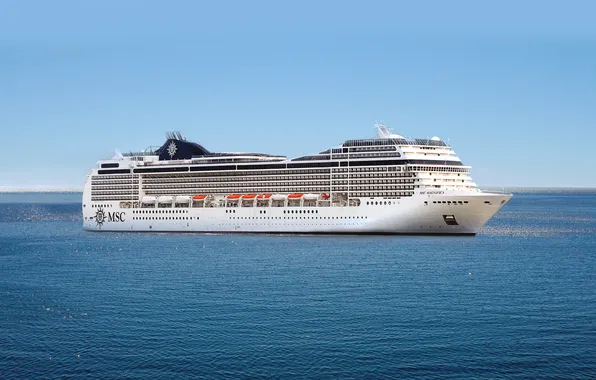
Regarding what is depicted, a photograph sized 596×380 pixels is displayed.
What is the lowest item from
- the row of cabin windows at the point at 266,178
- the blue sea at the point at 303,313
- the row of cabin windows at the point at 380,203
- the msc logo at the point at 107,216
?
the blue sea at the point at 303,313

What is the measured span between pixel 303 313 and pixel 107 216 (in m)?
68.0

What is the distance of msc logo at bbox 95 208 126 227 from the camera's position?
→ 104250 mm

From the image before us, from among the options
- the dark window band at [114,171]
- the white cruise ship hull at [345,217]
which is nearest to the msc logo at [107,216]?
the white cruise ship hull at [345,217]

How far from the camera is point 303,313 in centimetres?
4334

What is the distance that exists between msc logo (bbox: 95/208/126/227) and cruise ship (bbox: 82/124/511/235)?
0.50ft

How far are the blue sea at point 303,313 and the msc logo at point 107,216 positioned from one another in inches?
1154

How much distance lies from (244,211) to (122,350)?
5852 centimetres

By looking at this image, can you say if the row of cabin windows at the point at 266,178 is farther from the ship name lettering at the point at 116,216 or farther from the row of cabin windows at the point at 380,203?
the ship name lettering at the point at 116,216

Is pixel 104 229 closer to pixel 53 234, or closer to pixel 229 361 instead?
pixel 53 234

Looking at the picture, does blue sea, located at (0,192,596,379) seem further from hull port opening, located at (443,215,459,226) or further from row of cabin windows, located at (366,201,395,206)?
row of cabin windows, located at (366,201,395,206)

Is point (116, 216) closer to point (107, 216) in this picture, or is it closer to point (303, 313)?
point (107, 216)

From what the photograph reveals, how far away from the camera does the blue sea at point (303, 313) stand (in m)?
33.5

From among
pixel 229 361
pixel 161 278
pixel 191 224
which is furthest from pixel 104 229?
pixel 229 361

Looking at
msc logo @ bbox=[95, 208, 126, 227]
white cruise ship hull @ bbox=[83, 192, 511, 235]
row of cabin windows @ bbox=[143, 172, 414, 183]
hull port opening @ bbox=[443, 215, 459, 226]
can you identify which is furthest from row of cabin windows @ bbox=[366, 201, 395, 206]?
msc logo @ bbox=[95, 208, 126, 227]
